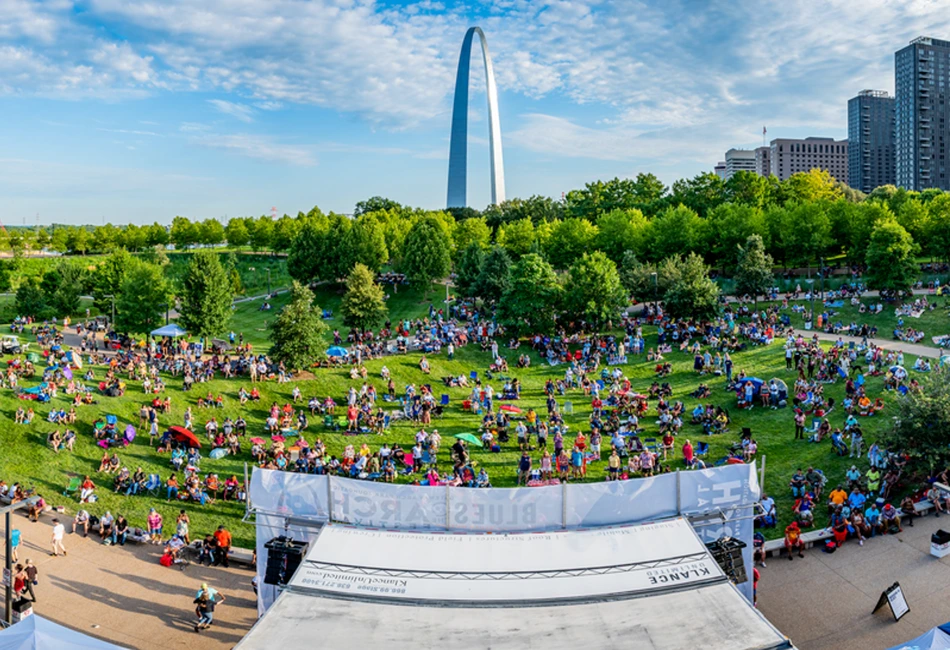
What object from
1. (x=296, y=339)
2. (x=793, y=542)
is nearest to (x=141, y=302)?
(x=296, y=339)

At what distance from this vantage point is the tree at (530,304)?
4294 centimetres

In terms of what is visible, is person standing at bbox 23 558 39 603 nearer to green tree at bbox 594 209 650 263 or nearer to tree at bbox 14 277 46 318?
tree at bbox 14 277 46 318

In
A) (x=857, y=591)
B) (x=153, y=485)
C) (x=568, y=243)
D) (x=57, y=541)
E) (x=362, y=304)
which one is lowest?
(x=857, y=591)

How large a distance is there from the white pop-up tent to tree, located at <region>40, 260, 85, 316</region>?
55.7m

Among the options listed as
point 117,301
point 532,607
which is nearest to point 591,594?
point 532,607

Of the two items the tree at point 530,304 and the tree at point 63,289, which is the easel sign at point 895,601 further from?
the tree at point 63,289

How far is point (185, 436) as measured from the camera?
2478 centimetres

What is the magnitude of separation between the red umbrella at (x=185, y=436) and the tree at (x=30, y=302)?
44.7 meters

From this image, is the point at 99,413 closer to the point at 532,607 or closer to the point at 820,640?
the point at 532,607

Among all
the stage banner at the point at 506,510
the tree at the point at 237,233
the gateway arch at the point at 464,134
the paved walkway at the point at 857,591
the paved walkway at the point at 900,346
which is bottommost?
the paved walkway at the point at 857,591

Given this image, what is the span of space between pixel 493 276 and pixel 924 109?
532ft

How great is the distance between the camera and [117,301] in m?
44.7

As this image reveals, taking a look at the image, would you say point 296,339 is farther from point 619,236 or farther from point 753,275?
point 619,236

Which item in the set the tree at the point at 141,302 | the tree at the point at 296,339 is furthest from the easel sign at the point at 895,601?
the tree at the point at 141,302
